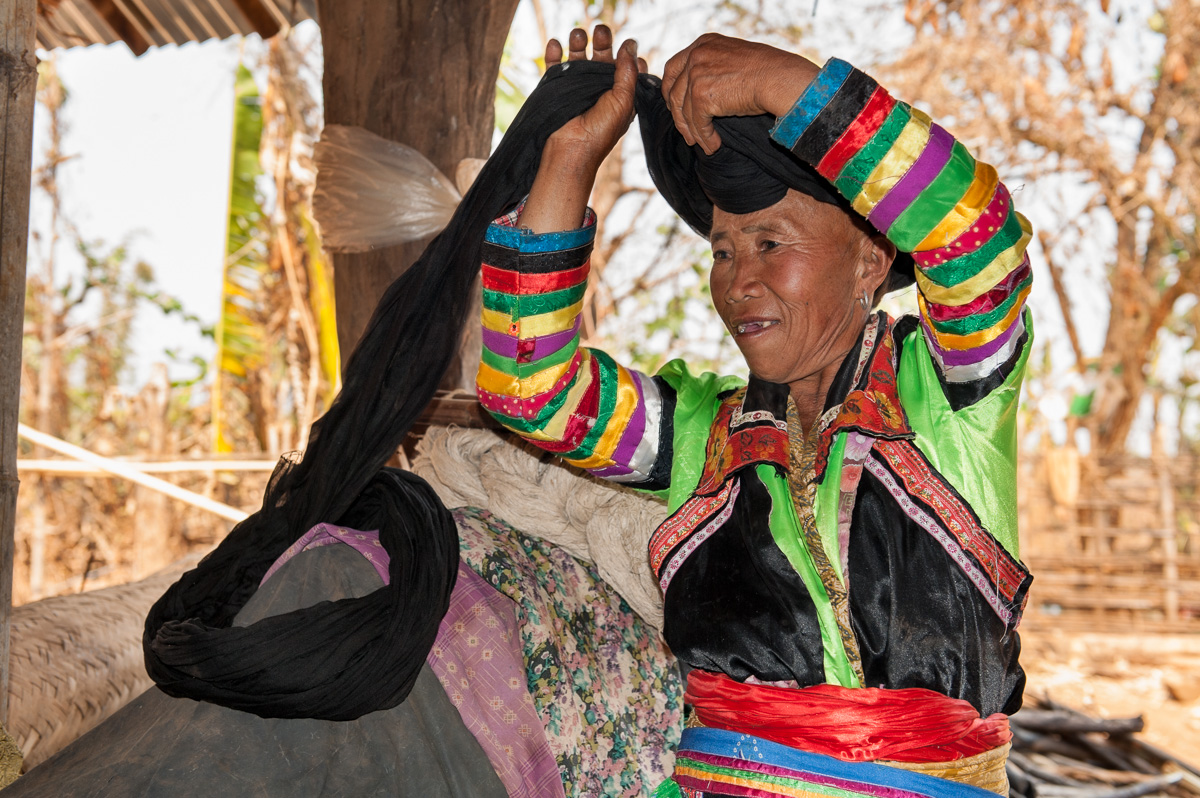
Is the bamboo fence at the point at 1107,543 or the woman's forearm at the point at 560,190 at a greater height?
the woman's forearm at the point at 560,190

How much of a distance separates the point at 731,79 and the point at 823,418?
57cm

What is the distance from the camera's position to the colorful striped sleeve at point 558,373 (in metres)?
1.70

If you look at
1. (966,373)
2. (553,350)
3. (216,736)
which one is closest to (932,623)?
(966,373)

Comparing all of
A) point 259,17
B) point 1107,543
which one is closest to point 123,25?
point 259,17

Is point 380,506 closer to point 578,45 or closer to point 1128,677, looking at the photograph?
point 578,45

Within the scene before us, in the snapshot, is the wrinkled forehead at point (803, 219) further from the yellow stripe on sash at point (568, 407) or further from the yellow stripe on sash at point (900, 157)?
the yellow stripe on sash at point (568, 407)

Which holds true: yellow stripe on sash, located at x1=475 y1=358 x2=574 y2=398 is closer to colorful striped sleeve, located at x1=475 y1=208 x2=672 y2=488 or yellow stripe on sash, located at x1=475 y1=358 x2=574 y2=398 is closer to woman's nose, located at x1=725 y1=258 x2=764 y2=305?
colorful striped sleeve, located at x1=475 y1=208 x2=672 y2=488

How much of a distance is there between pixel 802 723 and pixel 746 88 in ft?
3.09

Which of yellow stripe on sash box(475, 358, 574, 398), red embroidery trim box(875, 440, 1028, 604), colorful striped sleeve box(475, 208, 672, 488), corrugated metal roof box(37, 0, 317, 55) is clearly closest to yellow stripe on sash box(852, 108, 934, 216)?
red embroidery trim box(875, 440, 1028, 604)

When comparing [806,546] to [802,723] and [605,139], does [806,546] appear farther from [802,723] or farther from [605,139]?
[605,139]

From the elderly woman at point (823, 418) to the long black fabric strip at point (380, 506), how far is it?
2.1 inches

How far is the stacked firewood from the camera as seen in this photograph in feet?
13.2

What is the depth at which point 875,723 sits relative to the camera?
1455mm

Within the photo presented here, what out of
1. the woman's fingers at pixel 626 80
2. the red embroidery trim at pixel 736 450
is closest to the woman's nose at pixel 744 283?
the red embroidery trim at pixel 736 450
